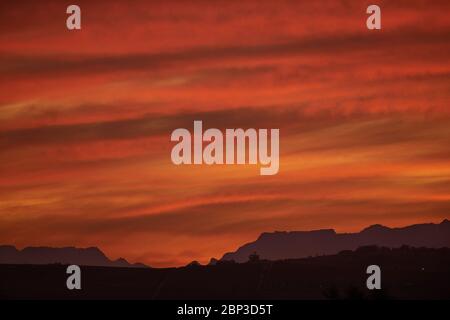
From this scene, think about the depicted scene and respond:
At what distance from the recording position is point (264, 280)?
60.8 metres

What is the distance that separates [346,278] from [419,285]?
4.84 metres

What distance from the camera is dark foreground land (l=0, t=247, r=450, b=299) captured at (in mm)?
58406

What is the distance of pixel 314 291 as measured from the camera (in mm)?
66875

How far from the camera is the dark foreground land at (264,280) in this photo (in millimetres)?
58406

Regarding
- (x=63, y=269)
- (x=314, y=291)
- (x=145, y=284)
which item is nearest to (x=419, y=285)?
(x=314, y=291)
